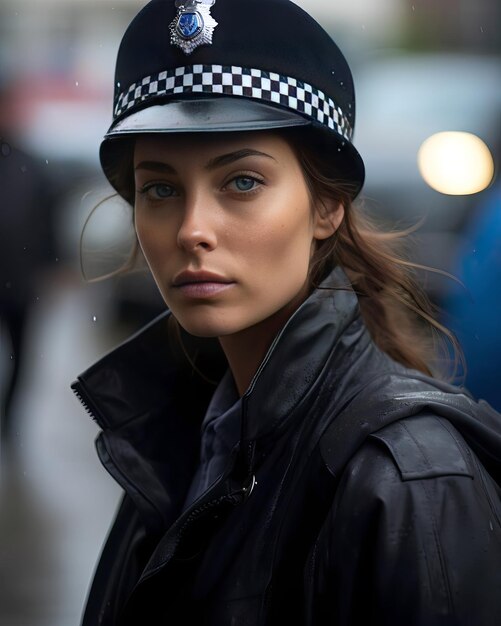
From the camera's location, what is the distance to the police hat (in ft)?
4.84

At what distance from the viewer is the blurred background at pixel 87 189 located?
137 inches

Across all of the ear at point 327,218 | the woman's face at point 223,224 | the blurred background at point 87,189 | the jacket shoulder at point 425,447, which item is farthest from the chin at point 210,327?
the blurred background at point 87,189

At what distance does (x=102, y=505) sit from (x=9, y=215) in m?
1.55

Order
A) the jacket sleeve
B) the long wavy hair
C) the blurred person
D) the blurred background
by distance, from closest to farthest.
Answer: the jacket sleeve
the long wavy hair
the blurred background
the blurred person

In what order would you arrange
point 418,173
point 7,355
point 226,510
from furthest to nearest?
point 418,173
point 7,355
point 226,510

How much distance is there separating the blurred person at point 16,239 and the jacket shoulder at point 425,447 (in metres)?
3.69

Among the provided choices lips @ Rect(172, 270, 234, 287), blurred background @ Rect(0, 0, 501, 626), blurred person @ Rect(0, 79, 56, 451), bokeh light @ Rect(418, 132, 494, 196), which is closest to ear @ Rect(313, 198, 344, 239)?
lips @ Rect(172, 270, 234, 287)

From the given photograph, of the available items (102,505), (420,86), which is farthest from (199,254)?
(420,86)

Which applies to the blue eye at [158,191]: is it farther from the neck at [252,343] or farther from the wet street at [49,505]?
the wet street at [49,505]

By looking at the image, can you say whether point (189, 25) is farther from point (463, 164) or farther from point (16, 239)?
point (16, 239)

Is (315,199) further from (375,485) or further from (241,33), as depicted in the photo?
(375,485)

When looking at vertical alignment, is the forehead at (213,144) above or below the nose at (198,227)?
above

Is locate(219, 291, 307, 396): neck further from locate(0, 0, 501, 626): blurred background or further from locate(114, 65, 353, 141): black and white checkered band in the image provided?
locate(0, 0, 501, 626): blurred background

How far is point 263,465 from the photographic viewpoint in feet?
4.80
